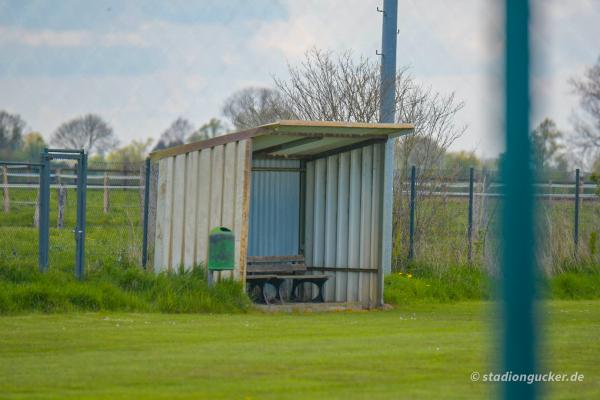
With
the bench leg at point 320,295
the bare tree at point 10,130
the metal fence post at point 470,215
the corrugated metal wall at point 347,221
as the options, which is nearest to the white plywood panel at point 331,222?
the corrugated metal wall at point 347,221

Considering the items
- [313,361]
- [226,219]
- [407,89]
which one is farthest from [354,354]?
[407,89]

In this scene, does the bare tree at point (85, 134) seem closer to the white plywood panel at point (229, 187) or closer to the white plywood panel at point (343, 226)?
the white plywood panel at point (229, 187)

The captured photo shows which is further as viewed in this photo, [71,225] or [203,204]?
[71,225]

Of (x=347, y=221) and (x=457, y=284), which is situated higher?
(x=347, y=221)

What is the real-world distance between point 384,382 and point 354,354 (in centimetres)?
153

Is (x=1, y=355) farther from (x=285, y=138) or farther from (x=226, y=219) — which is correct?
(x=285, y=138)

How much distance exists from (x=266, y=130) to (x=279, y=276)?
7.74 feet

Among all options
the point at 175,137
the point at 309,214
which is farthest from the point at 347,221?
the point at 175,137

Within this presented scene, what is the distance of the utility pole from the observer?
1688 centimetres

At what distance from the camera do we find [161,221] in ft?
48.3

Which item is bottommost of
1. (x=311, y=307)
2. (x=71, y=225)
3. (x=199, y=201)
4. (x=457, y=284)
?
(x=311, y=307)

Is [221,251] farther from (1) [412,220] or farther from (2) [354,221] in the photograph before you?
(1) [412,220]

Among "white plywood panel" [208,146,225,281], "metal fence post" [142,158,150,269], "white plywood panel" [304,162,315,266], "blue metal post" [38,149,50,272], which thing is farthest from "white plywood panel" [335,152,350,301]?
"blue metal post" [38,149,50,272]

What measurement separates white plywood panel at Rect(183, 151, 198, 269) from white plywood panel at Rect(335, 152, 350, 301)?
2433 millimetres
